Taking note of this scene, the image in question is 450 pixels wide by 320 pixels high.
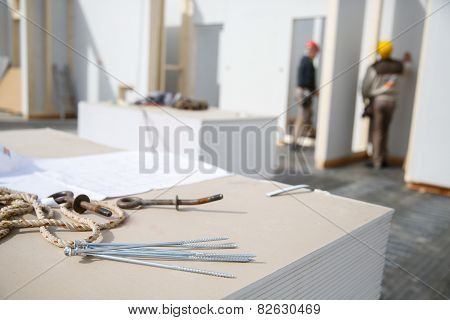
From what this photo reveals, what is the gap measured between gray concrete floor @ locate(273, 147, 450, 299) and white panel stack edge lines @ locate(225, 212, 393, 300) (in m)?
0.73

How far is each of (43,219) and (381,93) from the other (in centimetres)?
449

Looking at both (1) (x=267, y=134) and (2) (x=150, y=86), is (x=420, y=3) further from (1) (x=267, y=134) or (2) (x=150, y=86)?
(2) (x=150, y=86)

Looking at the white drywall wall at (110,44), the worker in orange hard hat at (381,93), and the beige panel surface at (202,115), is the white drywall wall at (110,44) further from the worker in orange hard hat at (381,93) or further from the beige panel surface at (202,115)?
the worker in orange hard hat at (381,93)

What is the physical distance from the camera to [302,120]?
577cm

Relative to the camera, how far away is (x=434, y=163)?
3.88 metres

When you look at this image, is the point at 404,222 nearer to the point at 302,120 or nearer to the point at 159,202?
the point at 159,202

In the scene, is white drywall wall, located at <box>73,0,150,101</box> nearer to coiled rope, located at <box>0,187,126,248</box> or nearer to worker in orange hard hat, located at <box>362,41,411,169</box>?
worker in orange hard hat, located at <box>362,41,411,169</box>

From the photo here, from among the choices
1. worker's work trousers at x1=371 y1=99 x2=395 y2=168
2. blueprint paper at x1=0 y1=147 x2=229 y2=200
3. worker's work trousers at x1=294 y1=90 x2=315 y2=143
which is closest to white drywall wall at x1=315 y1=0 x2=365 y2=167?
worker's work trousers at x1=371 y1=99 x2=395 y2=168

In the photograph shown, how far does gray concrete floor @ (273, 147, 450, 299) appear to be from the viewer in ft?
6.83

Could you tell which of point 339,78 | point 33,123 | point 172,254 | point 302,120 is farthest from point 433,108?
point 33,123

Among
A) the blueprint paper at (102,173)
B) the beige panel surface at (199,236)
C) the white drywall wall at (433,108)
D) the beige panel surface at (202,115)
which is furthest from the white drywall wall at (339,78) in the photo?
the beige panel surface at (199,236)

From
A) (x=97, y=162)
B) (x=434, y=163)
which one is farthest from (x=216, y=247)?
(x=434, y=163)

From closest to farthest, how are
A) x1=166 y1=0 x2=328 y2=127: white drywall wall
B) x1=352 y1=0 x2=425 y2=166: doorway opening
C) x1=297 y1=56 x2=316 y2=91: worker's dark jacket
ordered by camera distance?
x1=352 y1=0 x2=425 y2=166: doorway opening, x1=297 y1=56 x2=316 y2=91: worker's dark jacket, x1=166 y1=0 x2=328 y2=127: white drywall wall

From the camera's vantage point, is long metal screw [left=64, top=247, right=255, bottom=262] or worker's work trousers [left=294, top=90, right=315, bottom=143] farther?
worker's work trousers [left=294, top=90, right=315, bottom=143]
